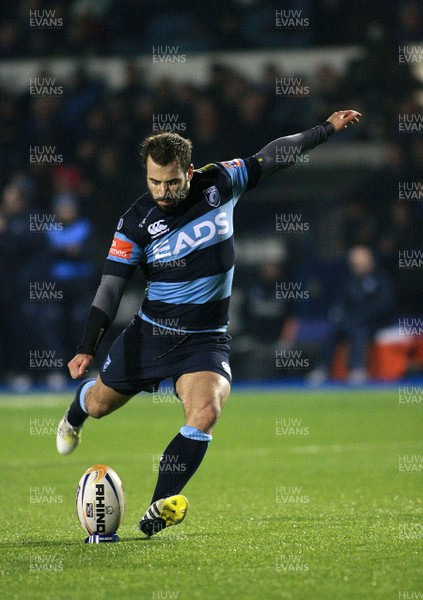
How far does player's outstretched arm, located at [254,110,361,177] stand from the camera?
6.89 m

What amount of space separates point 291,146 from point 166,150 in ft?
3.48

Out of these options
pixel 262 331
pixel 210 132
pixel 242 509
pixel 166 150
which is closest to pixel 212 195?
pixel 166 150

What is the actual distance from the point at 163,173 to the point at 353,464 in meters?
4.09

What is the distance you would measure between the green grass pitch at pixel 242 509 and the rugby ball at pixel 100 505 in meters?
0.12

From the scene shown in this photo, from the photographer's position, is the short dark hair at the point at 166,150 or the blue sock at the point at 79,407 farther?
the blue sock at the point at 79,407

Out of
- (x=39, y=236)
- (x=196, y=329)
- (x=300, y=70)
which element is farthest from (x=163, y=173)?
(x=300, y=70)

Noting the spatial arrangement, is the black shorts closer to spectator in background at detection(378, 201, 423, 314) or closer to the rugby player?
the rugby player

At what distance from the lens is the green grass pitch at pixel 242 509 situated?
4.88 meters

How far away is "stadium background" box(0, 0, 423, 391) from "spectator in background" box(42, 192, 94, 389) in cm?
2

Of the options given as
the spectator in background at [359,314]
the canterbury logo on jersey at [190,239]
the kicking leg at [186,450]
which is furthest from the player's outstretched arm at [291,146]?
the spectator in background at [359,314]

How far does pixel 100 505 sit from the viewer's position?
5945 mm

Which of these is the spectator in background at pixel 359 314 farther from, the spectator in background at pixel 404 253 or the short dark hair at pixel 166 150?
the short dark hair at pixel 166 150

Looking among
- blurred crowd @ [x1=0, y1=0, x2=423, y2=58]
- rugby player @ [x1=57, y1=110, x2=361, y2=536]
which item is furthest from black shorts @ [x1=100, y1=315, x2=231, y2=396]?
blurred crowd @ [x1=0, y1=0, x2=423, y2=58]

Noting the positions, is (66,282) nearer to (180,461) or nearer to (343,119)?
(343,119)
